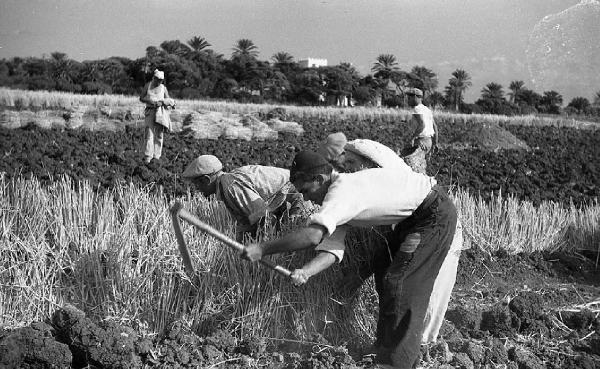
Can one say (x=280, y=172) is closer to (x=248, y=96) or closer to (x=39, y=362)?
(x=39, y=362)

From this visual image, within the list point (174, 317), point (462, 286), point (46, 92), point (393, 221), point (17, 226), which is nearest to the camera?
point (393, 221)

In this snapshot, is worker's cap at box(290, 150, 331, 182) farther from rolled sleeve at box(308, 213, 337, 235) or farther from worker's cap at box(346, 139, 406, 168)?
worker's cap at box(346, 139, 406, 168)

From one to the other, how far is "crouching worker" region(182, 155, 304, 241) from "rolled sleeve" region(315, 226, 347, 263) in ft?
3.46

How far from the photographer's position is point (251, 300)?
4035 millimetres

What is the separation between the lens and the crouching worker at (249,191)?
187 inches

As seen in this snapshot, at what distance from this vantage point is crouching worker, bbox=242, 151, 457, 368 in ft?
10.8

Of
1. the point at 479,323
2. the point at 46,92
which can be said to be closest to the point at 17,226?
the point at 479,323

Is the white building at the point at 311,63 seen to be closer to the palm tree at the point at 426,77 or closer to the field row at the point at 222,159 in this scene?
the palm tree at the point at 426,77

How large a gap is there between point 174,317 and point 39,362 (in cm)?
80

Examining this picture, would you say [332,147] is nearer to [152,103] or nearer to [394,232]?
[394,232]

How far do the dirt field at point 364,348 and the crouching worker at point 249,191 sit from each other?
1.03m

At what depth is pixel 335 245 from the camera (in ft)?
11.6

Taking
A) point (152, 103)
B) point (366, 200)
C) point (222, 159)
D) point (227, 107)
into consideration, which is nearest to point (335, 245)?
point (366, 200)

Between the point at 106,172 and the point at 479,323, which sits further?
the point at 106,172
